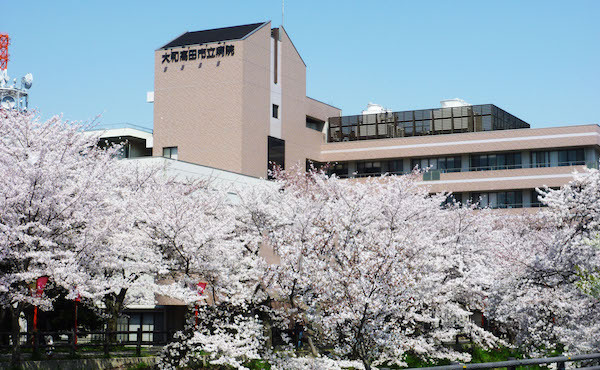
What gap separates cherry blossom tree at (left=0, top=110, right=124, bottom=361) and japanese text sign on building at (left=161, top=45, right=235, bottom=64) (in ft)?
110

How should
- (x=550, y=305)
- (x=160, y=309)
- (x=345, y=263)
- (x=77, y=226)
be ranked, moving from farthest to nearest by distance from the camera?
(x=160, y=309)
(x=550, y=305)
(x=77, y=226)
(x=345, y=263)

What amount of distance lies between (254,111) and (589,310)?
37.4 metres

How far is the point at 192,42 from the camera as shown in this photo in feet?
199

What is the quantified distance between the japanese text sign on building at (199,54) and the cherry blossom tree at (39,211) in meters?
33.7

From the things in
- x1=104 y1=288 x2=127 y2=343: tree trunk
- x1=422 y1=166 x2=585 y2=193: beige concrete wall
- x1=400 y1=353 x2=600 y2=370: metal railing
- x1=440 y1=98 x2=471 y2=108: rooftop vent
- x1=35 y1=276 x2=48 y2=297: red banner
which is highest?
x1=440 y1=98 x2=471 y2=108: rooftop vent

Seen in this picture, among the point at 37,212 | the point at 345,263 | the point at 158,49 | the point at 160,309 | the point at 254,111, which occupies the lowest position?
the point at 160,309

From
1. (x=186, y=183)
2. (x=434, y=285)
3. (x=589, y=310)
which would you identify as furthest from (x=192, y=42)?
(x=589, y=310)

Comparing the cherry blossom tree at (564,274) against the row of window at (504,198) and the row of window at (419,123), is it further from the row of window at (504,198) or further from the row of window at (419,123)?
the row of window at (419,123)

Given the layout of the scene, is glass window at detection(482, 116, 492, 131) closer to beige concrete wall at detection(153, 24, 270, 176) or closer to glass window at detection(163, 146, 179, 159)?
beige concrete wall at detection(153, 24, 270, 176)

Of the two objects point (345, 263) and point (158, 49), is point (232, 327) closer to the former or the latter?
point (345, 263)

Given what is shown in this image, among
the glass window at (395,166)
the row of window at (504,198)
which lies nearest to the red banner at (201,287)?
the row of window at (504,198)

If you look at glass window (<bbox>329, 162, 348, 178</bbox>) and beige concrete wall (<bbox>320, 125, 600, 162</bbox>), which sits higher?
beige concrete wall (<bbox>320, 125, 600, 162</bbox>)

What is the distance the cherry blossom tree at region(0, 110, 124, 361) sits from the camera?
74.6 feet

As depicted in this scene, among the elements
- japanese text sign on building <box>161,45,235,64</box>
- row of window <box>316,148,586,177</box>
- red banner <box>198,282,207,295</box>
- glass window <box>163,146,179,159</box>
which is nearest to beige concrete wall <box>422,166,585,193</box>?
row of window <box>316,148,586,177</box>
